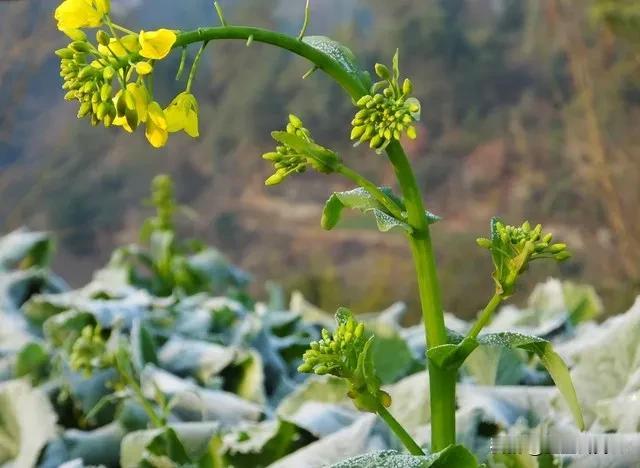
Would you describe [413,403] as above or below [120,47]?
below

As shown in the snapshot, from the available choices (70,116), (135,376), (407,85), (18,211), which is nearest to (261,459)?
(135,376)

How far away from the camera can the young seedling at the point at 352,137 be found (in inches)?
10.0

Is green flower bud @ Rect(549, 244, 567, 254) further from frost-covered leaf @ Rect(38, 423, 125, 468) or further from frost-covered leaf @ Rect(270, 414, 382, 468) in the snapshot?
frost-covered leaf @ Rect(38, 423, 125, 468)

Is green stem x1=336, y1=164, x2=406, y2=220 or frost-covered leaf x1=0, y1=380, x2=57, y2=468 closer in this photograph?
green stem x1=336, y1=164, x2=406, y2=220

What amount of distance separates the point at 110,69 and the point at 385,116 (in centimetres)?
8

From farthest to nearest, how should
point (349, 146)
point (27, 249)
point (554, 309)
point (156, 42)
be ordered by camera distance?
point (349, 146), point (27, 249), point (554, 309), point (156, 42)

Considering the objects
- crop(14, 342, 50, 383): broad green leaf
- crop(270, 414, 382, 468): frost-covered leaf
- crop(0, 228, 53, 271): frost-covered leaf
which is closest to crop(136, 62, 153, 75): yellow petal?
crop(270, 414, 382, 468): frost-covered leaf

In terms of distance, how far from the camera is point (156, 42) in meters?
0.25

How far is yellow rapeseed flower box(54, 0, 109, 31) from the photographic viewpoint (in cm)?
26

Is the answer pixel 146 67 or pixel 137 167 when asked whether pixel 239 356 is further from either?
pixel 137 167

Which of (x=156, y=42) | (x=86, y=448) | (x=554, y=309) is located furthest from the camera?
(x=554, y=309)

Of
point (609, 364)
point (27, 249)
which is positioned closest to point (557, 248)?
point (609, 364)

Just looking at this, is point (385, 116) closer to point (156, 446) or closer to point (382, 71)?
point (382, 71)

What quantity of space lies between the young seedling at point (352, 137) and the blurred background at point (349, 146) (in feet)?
7.34
